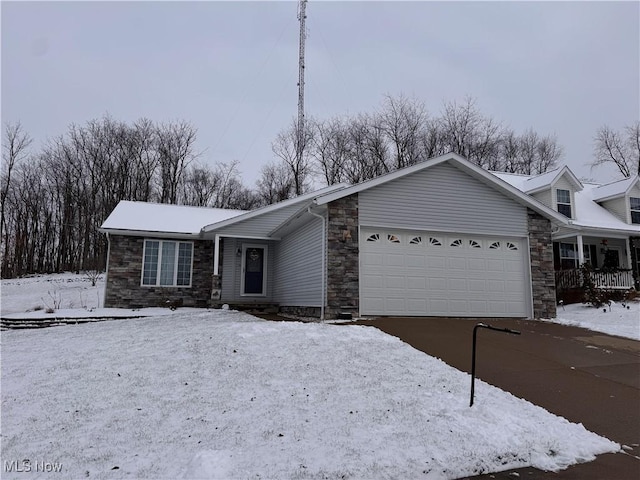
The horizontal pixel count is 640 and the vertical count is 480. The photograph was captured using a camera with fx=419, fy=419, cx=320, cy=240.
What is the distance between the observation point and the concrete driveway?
3598 mm

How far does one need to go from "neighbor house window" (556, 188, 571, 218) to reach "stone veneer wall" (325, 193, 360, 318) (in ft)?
39.4

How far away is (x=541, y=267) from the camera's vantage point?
37.1 ft

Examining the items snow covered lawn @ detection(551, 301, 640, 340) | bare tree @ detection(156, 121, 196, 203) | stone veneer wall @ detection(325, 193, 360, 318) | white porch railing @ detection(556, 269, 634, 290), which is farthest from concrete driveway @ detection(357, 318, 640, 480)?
bare tree @ detection(156, 121, 196, 203)

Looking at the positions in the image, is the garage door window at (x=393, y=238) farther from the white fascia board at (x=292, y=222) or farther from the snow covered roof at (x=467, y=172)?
the white fascia board at (x=292, y=222)

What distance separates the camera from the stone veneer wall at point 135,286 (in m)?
13.9

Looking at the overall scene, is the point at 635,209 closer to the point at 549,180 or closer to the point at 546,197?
the point at 546,197

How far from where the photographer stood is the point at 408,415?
13.3ft

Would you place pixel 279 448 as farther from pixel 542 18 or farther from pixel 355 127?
pixel 355 127

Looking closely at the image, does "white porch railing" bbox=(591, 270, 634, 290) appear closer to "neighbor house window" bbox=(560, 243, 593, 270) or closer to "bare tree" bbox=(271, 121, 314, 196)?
"neighbor house window" bbox=(560, 243, 593, 270)

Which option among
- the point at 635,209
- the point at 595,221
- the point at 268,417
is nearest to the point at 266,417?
the point at 268,417

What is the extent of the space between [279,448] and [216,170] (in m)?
30.0

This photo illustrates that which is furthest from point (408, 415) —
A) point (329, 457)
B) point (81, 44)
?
A: point (81, 44)

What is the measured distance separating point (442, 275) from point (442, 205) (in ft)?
5.89

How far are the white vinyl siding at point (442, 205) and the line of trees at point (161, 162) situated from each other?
53.1 feet
